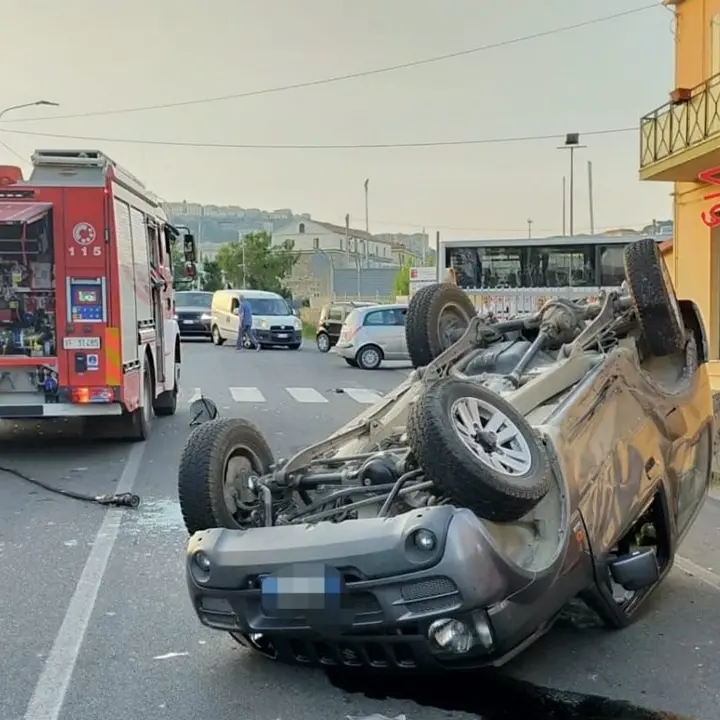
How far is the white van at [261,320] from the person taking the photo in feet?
105

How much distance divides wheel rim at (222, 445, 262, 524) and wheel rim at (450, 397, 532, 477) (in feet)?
3.88

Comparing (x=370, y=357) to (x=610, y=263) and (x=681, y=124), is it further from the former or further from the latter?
(x=681, y=124)

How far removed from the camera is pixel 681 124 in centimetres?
1733

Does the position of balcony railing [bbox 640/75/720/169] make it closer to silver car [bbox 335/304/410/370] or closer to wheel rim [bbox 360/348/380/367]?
silver car [bbox 335/304/410/370]

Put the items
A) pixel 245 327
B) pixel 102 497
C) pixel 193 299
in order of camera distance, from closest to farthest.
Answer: pixel 102 497 < pixel 245 327 < pixel 193 299

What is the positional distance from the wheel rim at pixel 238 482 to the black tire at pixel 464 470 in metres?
1.03

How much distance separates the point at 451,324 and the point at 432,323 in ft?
0.65

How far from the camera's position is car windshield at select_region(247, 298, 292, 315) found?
32.8 m

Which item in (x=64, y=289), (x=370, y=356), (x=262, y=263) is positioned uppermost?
(x=262, y=263)

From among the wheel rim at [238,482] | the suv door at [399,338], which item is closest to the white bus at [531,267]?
the suv door at [399,338]

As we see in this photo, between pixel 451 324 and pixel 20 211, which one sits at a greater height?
pixel 20 211

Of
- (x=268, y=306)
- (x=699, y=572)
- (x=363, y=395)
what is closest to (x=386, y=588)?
(x=699, y=572)

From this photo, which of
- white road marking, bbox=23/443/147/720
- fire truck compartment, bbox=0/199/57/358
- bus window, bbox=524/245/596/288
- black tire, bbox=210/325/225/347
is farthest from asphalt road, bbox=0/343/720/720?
black tire, bbox=210/325/225/347

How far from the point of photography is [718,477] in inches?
349
